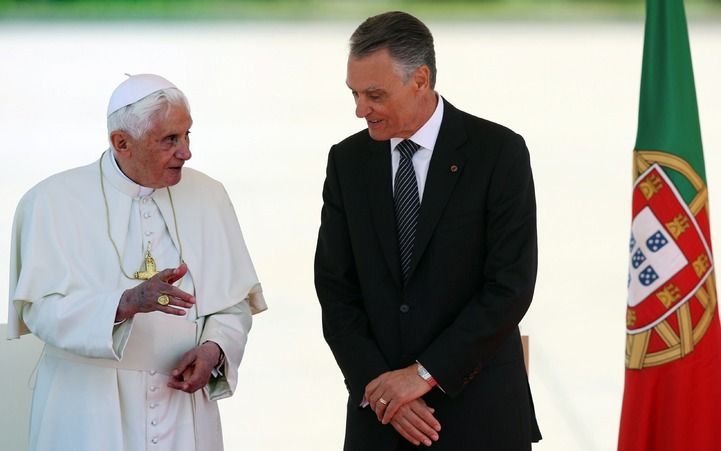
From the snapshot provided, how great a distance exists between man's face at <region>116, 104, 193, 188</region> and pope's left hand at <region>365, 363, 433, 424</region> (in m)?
0.80

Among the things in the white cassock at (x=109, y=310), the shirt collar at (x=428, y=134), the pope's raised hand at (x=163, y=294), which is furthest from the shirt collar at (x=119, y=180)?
the shirt collar at (x=428, y=134)

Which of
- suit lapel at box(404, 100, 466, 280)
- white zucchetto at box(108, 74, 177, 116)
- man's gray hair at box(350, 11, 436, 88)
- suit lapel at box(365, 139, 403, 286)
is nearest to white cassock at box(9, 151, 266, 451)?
white zucchetto at box(108, 74, 177, 116)

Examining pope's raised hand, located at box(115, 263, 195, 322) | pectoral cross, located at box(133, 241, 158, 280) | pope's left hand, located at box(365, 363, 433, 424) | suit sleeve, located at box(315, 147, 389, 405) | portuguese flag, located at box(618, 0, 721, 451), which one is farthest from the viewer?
portuguese flag, located at box(618, 0, 721, 451)

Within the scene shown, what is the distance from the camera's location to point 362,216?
3.30 metres

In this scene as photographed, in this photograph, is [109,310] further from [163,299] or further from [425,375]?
[425,375]

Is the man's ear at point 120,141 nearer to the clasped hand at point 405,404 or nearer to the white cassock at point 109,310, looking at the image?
the white cassock at point 109,310

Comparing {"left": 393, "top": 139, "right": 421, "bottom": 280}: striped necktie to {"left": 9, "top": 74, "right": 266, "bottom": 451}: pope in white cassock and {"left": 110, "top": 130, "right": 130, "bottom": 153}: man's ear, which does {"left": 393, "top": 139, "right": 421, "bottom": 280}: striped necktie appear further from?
{"left": 110, "top": 130, "right": 130, "bottom": 153}: man's ear

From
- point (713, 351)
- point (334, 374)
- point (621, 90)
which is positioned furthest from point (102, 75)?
point (713, 351)

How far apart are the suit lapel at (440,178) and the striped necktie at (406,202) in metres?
0.04

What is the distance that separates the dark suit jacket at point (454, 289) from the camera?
3172 mm

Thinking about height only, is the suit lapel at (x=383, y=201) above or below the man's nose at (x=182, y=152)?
below

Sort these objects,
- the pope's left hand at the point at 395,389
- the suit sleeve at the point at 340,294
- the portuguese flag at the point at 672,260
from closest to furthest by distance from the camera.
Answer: the pope's left hand at the point at 395,389 → the suit sleeve at the point at 340,294 → the portuguese flag at the point at 672,260

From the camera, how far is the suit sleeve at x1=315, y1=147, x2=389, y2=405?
128 inches

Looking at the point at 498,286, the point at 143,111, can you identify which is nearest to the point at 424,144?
the point at 498,286
